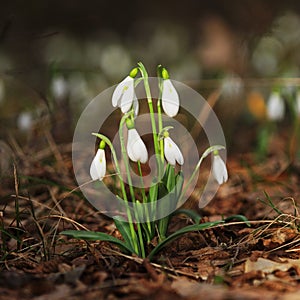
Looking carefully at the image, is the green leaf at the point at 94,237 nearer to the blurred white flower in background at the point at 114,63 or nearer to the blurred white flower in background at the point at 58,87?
the blurred white flower in background at the point at 58,87

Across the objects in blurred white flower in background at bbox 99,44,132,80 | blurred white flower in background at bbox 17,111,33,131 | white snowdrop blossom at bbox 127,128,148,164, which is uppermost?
blurred white flower in background at bbox 99,44,132,80

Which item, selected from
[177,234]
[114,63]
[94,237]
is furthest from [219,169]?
[114,63]

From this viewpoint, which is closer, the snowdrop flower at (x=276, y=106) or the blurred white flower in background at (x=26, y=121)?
the snowdrop flower at (x=276, y=106)

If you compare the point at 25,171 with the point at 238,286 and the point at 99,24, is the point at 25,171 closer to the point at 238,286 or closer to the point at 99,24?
the point at 238,286

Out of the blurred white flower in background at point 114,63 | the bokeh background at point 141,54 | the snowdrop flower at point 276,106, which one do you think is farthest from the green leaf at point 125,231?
the blurred white flower in background at point 114,63

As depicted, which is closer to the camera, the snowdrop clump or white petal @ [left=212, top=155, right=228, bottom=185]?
the snowdrop clump

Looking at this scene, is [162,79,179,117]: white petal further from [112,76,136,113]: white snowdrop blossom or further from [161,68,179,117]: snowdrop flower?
[112,76,136,113]: white snowdrop blossom

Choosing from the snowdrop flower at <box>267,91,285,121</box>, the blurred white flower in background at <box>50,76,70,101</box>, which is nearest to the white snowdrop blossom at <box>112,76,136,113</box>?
the snowdrop flower at <box>267,91,285,121</box>
